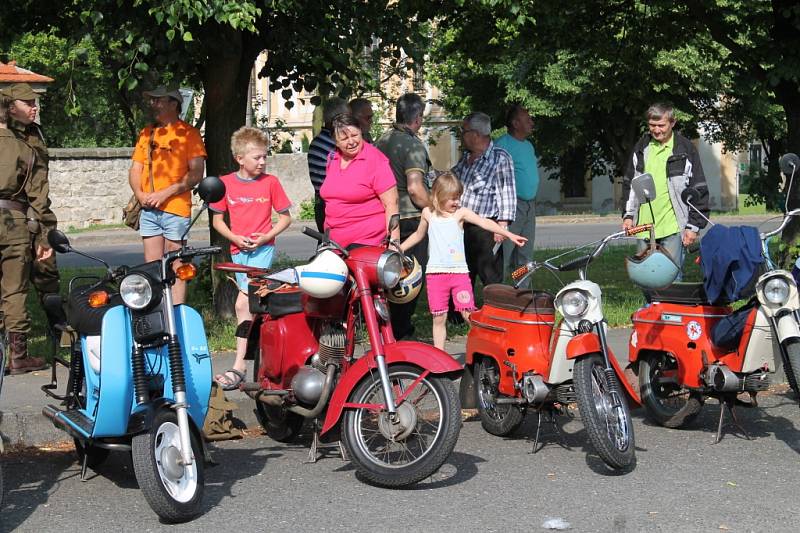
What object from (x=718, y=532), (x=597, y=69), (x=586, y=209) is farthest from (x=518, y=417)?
(x=586, y=209)

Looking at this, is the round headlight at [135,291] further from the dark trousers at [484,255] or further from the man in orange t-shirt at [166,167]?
the dark trousers at [484,255]

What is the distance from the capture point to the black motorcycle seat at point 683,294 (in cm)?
739

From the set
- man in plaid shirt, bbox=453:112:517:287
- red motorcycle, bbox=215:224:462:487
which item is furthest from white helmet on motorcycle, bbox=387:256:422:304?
man in plaid shirt, bbox=453:112:517:287

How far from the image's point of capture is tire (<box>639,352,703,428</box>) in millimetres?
7465

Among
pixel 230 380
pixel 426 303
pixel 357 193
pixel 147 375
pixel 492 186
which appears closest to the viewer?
pixel 147 375

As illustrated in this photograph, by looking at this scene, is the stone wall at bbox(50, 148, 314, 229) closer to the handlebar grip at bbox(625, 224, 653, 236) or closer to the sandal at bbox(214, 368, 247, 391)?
the sandal at bbox(214, 368, 247, 391)

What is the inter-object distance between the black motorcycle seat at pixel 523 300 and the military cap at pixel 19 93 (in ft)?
12.2

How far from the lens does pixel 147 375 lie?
5922 mm

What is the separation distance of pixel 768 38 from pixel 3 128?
27.3ft

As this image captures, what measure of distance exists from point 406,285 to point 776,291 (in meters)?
2.01

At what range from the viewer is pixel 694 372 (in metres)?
7.27

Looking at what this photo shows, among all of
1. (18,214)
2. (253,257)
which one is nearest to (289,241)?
(18,214)

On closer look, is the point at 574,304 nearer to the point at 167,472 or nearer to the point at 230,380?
the point at 167,472

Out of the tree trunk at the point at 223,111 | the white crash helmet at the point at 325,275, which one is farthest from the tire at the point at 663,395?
the tree trunk at the point at 223,111
